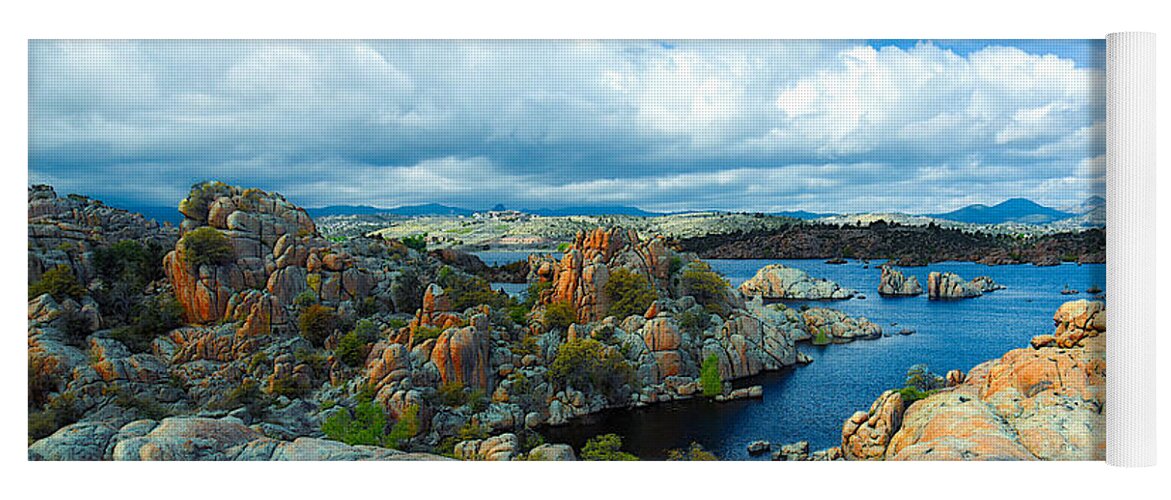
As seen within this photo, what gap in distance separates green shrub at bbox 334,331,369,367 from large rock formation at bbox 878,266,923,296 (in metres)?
5.80

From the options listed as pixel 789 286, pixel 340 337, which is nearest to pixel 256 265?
pixel 340 337

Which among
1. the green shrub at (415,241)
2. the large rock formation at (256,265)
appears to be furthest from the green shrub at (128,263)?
the green shrub at (415,241)

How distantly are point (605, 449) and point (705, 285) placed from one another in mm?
2282

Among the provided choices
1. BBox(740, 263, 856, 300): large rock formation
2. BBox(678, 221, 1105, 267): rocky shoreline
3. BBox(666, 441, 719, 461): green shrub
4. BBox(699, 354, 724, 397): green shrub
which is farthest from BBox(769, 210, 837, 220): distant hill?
BBox(666, 441, 719, 461): green shrub

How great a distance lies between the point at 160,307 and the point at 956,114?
346 inches

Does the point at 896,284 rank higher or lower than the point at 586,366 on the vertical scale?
higher

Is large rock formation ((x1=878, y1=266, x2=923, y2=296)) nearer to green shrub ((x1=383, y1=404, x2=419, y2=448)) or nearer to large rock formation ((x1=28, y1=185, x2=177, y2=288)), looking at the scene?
green shrub ((x1=383, y1=404, x2=419, y2=448))

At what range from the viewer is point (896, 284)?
29.5ft

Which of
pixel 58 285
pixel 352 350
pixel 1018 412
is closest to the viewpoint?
pixel 1018 412

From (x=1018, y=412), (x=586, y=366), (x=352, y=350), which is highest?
(x=352, y=350)

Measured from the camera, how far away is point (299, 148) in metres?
8.59

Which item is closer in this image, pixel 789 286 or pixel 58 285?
pixel 58 285

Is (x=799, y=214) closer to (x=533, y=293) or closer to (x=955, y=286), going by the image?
(x=955, y=286)

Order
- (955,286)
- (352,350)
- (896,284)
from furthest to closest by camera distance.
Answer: (955,286) < (896,284) < (352,350)
